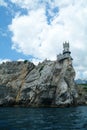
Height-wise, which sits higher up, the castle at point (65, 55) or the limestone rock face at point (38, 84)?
the castle at point (65, 55)

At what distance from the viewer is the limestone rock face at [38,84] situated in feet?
389

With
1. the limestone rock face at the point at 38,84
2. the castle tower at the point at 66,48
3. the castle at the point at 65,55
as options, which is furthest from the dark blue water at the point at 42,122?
the castle tower at the point at 66,48

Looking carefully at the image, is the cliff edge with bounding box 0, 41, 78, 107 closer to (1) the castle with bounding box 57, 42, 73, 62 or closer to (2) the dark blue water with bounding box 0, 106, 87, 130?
(1) the castle with bounding box 57, 42, 73, 62

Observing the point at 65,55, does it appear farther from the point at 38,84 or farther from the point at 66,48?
the point at 38,84

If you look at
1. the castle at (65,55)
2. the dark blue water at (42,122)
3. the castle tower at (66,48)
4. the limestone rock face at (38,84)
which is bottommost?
the dark blue water at (42,122)

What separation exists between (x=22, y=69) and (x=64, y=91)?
26.1 metres

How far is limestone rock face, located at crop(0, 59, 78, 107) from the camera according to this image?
119 metres

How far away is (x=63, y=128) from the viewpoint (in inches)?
1897

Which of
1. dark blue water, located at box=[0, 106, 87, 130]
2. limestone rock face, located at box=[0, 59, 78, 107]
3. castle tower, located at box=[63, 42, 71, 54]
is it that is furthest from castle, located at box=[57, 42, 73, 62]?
dark blue water, located at box=[0, 106, 87, 130]

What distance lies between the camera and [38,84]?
396ft

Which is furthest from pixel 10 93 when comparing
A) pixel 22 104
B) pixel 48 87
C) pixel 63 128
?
pixel 63 128

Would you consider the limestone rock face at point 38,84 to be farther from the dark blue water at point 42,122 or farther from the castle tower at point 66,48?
the dark blue water at point 42,122

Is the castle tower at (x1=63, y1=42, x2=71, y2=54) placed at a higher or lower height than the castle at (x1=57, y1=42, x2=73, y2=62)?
higher

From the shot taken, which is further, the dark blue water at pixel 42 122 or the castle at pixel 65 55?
the castle at pixel 65 55
